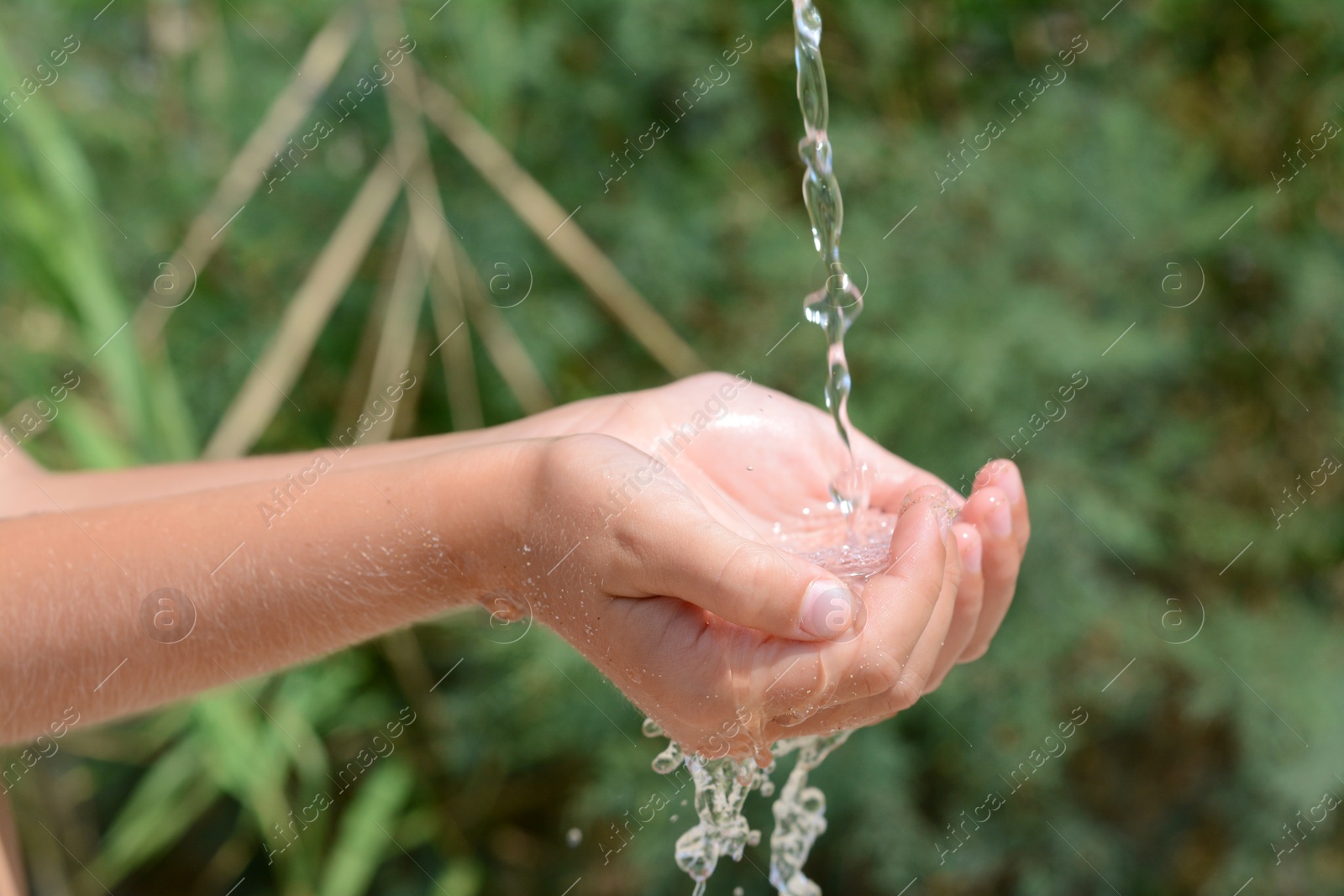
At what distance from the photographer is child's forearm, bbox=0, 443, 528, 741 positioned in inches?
32.5

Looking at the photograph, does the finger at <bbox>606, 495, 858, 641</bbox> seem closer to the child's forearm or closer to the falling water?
the child's forearm

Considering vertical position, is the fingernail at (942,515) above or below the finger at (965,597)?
above

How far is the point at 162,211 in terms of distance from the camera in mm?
2123

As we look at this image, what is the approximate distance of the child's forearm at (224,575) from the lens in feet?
2.71

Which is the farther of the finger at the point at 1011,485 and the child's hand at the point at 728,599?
the finger at the point at 1011,485

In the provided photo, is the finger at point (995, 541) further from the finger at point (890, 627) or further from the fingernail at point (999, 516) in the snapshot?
the finger at point (890, 627)

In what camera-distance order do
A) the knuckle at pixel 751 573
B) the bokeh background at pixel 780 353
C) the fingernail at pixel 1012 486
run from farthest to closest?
1. the bokeh background at pixel 780 353
2. the fingernail at pixel 1012 486
3. the knuckle at pixel 751 573

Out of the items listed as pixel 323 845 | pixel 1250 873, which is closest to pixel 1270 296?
pixel 1250 873

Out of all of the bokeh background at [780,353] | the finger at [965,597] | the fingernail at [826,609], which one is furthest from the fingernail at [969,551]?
the bokeh background at [780,353]

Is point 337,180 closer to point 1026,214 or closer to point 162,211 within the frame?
point 162,211

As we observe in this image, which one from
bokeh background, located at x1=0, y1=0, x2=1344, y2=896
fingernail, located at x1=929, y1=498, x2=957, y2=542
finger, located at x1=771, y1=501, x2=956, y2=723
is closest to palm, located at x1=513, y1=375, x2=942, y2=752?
finger, located at x1=771, y1=501, x2=956, y2=723

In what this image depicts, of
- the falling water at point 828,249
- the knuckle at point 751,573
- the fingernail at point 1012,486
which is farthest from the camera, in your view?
the falling water at point 828,249

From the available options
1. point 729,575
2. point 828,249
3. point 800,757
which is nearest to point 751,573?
point 729,575

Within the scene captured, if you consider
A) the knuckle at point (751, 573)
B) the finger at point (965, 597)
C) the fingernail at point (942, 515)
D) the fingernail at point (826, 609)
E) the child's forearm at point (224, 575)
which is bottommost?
the finger at point (965, 597)
